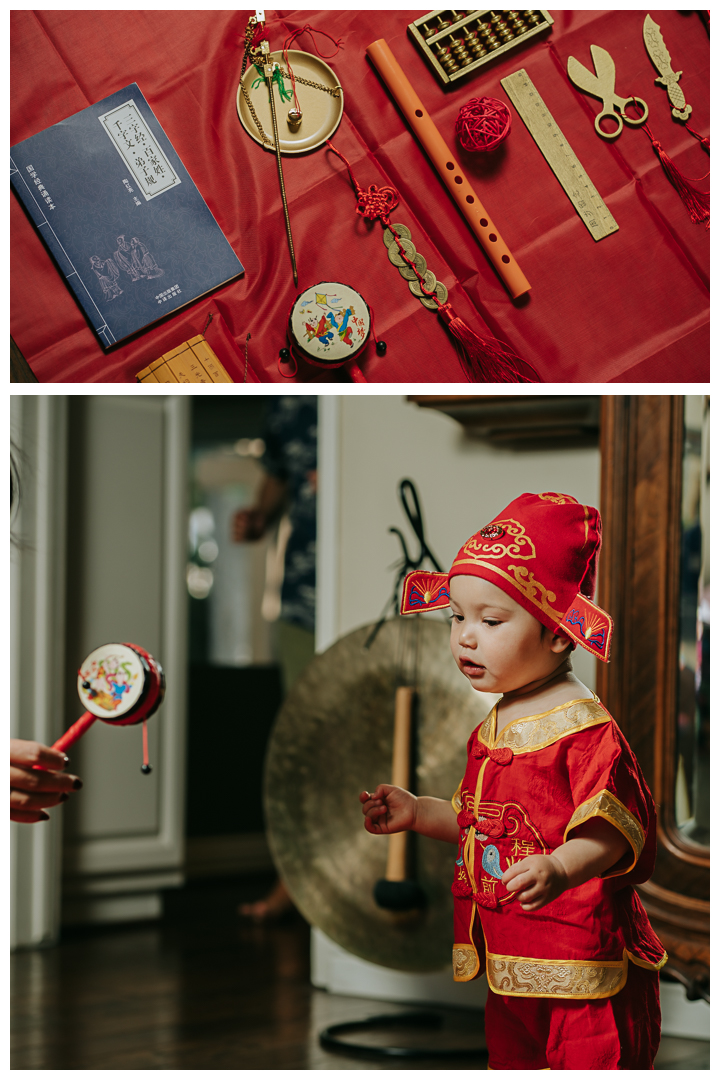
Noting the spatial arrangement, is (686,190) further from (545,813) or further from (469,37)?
(545,813)

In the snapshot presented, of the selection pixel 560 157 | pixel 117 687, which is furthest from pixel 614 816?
pixel 560 157

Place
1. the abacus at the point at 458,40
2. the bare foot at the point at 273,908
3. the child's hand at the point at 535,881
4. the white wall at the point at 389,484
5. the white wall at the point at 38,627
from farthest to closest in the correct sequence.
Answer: the bare foot at the point at 273,908 → the white wall at the point at 38,627 → the white wall at the point at 389,484 → the abacus at the point at 458,40 → the child's hand at the point at 535,881

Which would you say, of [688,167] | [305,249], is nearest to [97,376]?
[305,249]

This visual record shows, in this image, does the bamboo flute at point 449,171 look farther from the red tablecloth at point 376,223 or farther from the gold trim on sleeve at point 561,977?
the gold trim on sleeve at point 561,977

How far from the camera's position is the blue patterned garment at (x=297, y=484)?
1812mm

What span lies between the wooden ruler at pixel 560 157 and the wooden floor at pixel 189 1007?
1.07m

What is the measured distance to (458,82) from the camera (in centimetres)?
129

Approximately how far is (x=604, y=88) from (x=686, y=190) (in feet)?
0.59

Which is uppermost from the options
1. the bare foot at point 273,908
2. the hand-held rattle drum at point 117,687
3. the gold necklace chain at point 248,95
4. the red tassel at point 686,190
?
the gold necklace chain at point 248,95

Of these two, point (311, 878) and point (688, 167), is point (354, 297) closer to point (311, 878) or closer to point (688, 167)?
point (688, 167)

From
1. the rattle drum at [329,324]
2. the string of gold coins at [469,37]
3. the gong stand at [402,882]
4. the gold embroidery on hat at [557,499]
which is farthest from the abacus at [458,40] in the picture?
the gold embroidery on hat at [557,499]

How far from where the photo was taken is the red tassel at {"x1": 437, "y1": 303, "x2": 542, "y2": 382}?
126 centimetres

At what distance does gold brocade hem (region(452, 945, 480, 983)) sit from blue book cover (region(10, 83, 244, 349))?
0.85 m

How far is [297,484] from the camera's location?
74.0 inches
